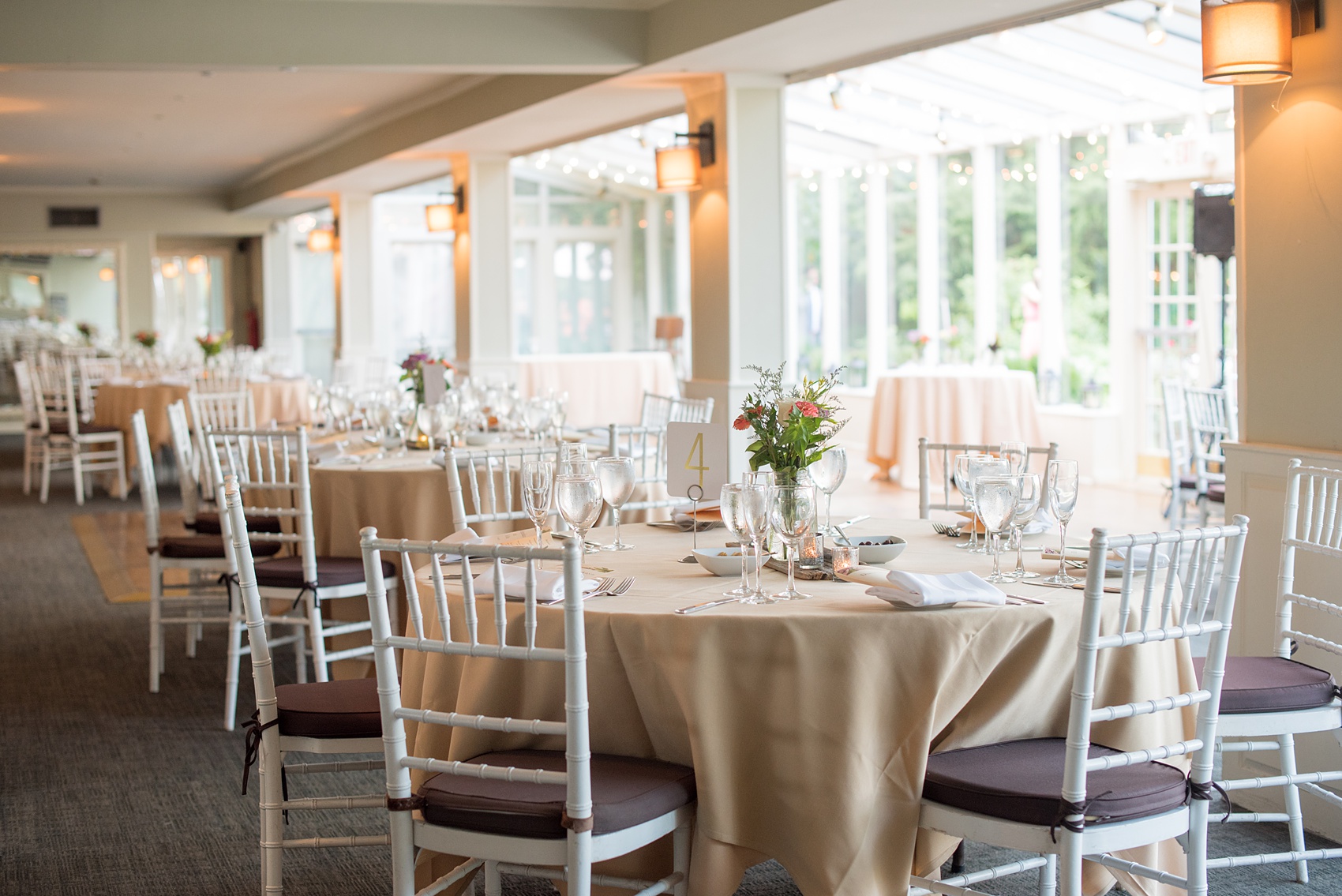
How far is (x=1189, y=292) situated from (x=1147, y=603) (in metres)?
8.04

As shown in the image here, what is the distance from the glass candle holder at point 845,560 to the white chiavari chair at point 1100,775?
0.47 metres

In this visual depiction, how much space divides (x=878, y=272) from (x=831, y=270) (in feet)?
2.60

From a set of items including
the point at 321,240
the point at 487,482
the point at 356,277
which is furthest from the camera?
the point at 321,240

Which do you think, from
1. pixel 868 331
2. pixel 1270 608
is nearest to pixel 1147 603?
pixel 1270 608

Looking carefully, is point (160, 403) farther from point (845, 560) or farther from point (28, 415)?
point (845, 560)

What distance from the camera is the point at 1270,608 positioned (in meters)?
3.53

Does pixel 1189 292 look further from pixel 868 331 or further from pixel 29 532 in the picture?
pixel 29 532

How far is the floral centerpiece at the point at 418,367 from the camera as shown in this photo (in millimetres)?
5484

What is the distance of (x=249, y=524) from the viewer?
17.0ft

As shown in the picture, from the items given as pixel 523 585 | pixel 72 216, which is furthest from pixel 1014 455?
pixel 72 216

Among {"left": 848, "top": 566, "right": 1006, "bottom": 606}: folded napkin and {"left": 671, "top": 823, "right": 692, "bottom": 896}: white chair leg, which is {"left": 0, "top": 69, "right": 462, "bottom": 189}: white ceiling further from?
{"left": 671, "top": 823, "right": 692, "bottom": 896}: white chair leg

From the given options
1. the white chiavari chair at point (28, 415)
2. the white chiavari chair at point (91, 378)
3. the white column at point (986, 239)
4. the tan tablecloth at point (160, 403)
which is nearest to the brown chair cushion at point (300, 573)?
the tan tablecloth at point (160, 403)

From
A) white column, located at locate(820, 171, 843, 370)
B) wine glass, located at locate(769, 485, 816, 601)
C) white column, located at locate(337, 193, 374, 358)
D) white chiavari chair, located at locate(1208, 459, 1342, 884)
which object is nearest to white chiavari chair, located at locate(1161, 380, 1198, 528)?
white chiavari chair, located at locate(1208, 459, 1342, 884)

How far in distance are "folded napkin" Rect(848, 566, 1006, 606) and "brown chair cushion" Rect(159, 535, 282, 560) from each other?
10.2 feet
